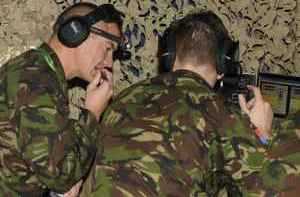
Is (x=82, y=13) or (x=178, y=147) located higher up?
(x=82, y=13)

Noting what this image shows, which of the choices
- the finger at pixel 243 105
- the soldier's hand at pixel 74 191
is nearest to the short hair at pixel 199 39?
Result: the finger at pixel 243 105

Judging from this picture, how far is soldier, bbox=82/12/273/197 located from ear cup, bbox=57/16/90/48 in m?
0.29

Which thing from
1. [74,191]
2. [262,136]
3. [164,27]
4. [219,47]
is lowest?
[74,191]

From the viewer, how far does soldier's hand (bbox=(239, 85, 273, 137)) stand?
7.58 ft

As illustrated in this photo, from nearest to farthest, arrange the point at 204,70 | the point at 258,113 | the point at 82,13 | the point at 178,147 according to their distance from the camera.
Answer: the point at 178,147 < the point at 204,70 < the point at 258,113 < the point at 82,13

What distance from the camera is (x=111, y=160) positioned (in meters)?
2.14

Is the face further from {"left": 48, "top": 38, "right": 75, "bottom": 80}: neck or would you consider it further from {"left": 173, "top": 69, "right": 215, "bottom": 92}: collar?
{"left": 173, "top": 69, "right": 215, "bottom": 92}: collar

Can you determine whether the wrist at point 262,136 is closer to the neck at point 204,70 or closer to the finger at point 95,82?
the neck at point 204,70

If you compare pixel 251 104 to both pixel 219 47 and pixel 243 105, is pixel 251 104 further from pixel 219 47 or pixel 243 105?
pixel 219 47

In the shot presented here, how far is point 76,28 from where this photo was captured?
2398 millimetres

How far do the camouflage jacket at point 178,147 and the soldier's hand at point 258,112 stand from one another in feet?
0.45

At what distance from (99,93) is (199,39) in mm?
445

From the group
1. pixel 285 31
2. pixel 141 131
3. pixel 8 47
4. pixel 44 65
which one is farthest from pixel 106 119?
pixel 285 31

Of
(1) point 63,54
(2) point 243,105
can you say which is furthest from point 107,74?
(2) point 243,105
